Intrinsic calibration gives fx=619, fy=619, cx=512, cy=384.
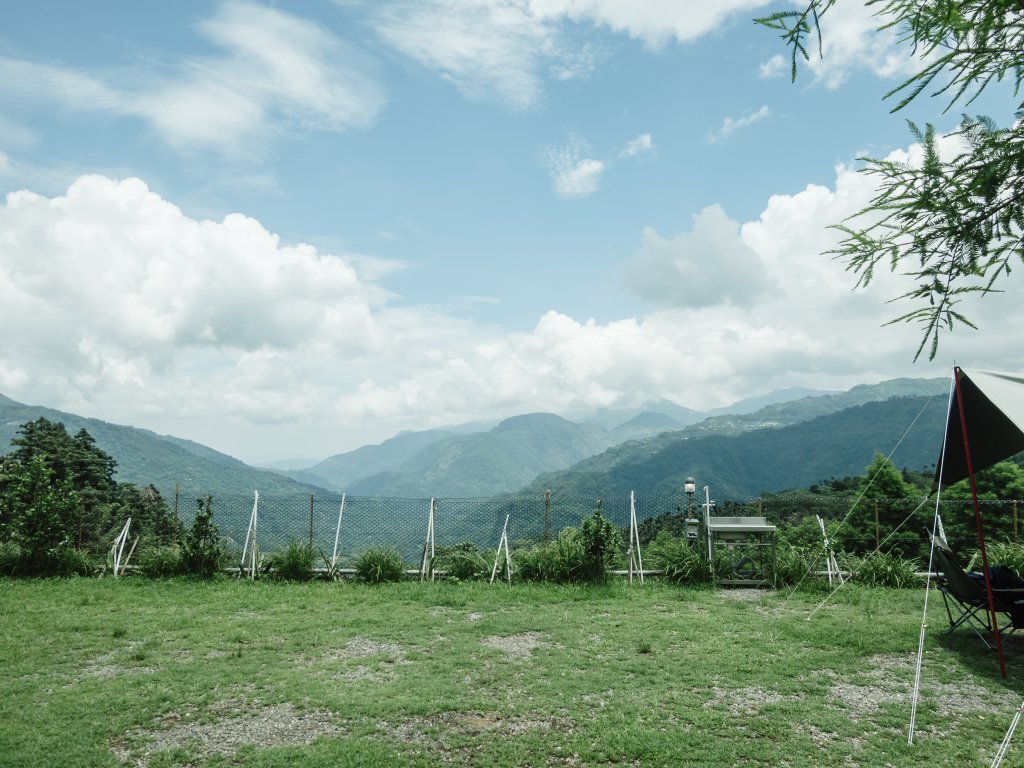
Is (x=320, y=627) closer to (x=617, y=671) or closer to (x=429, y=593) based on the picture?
(x=429, y=593)

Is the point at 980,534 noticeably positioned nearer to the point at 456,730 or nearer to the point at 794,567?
the point at 794,567

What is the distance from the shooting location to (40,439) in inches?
1075

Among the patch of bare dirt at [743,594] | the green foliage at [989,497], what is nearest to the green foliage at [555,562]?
the patch of bare dirt at [743,594]

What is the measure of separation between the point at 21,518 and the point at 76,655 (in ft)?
20.7

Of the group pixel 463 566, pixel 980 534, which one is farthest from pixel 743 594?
pixel 463 566

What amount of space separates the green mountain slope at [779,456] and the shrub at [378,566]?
354ft

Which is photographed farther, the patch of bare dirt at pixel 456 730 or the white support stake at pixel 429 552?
the white support stake at pixel 429 552

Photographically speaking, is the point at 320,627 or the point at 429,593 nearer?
the point at 320,627

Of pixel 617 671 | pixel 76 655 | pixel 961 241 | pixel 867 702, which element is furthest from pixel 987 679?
pixel 76 655

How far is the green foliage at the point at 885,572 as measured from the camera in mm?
10602

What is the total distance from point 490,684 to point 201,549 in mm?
7900

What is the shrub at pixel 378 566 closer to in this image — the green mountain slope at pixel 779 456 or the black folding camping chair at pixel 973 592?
the black folding camping chair at pixel 973 592

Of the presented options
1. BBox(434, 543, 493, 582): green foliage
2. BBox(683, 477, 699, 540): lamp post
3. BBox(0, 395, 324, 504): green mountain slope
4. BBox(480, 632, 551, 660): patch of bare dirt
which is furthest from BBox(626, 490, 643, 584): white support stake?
BBox(0, 395, 324, 504): green mountain slope

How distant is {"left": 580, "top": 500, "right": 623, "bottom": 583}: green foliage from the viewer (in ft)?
35.8
